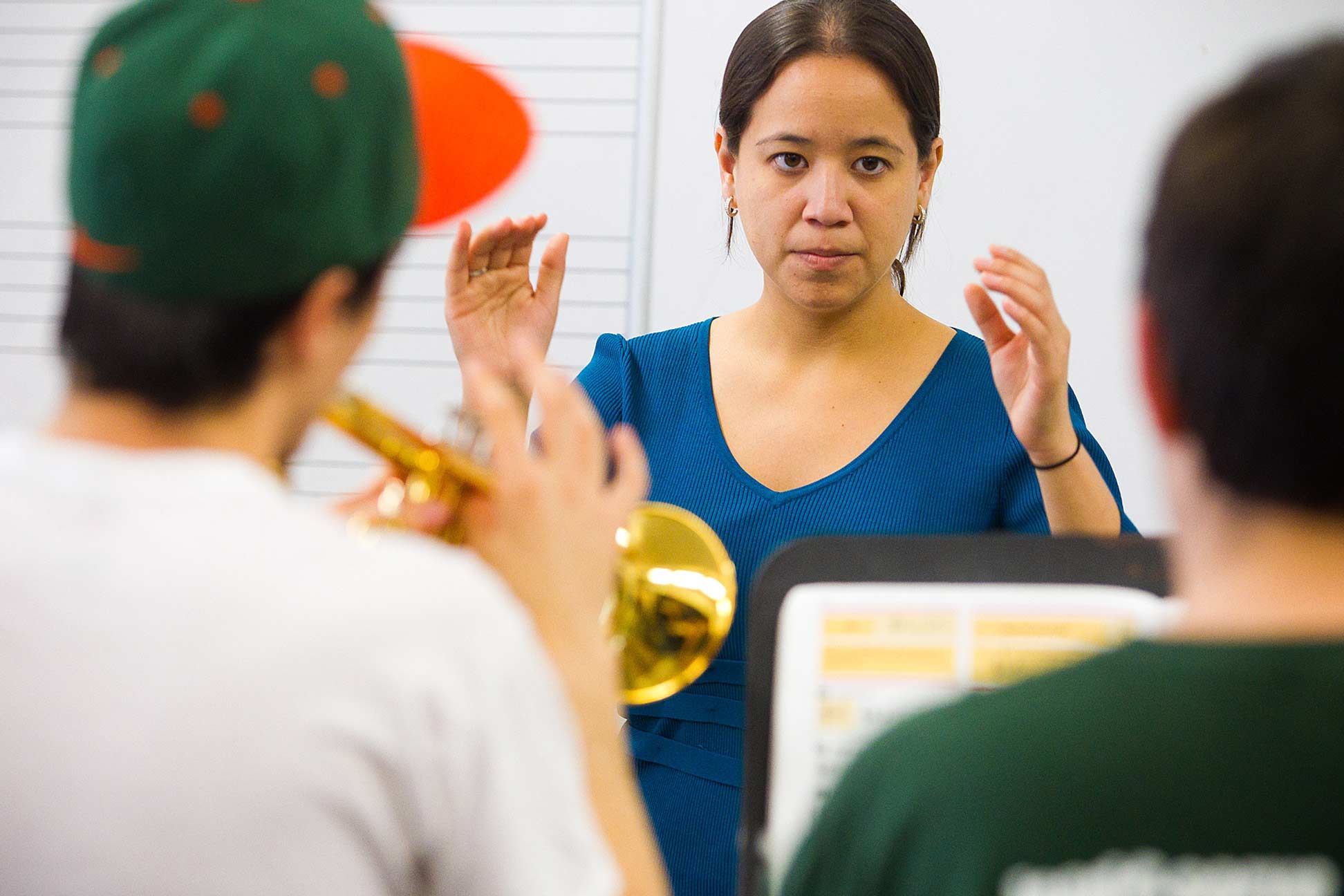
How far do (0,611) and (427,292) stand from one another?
1.72m

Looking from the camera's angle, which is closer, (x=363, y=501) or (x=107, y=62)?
(x=107, y=62)

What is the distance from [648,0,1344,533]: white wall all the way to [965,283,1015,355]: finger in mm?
945

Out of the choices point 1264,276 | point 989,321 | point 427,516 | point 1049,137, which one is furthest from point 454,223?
point 1264,276

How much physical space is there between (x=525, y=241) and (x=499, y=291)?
6 cm

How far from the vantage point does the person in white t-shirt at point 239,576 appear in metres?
0.55

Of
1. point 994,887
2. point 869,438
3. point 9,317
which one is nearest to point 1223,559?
point 994,887

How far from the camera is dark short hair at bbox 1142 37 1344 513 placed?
0.49m

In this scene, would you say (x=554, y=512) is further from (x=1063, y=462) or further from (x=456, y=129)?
(x=1063, y=462)

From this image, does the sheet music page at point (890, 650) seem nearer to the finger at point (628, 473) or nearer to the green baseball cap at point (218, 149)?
the finger at point (628, 473)

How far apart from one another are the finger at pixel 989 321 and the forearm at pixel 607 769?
67cm

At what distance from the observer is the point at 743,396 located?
1.44 m

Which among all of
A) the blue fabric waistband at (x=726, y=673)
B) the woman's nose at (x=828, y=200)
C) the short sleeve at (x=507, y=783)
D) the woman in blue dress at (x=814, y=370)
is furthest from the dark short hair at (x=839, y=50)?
the short sleeve at (x=507, y=783)

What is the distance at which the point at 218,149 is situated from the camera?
584 mm

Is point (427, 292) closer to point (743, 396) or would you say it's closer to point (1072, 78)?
point (743, 396)
